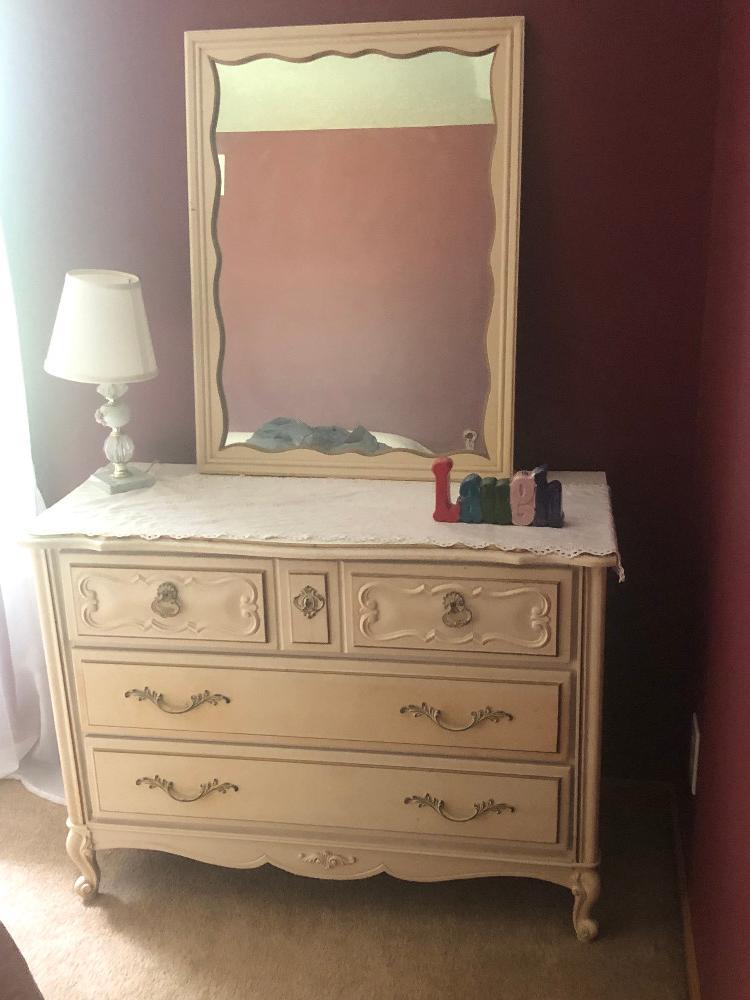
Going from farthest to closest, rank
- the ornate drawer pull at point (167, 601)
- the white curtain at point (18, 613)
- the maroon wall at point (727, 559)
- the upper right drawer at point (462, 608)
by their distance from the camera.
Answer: the white curtain at point (18, 613) < the ornate drawer pull at point (167, 601) < the upper right drawer at point (462, 608) < the maroon wall at point (727, 559)

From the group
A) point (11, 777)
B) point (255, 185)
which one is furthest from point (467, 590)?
point (11, 777)

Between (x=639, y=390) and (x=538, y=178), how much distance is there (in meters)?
0.49

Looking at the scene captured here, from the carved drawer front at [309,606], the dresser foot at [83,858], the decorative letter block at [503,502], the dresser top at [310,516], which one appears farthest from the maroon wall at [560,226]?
the dresser foot at [83,858]

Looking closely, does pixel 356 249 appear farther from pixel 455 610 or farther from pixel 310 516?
pixel 455 610

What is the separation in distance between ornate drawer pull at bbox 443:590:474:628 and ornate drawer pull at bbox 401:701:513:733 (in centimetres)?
18

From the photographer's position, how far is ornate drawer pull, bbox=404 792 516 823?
197 cm

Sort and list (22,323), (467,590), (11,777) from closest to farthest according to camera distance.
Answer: (467,590) → (22,323) → (11,777)

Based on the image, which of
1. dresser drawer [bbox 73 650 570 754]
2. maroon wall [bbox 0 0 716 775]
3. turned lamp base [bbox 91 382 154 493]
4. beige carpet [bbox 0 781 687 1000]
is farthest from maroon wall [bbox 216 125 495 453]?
beige carpet [bbox 0 781 687 1000]

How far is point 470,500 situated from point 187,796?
846 mm

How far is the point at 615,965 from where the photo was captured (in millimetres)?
1979

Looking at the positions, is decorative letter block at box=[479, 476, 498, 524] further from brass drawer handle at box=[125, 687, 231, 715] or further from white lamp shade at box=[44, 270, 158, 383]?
white lamp shade at box=[44, 270, 158, 383]

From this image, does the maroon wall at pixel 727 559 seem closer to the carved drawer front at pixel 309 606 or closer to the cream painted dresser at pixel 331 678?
the cream painted dresser at pixel 331 678

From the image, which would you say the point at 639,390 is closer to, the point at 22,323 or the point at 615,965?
the point at 615,965

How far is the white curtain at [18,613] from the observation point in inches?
93.5
